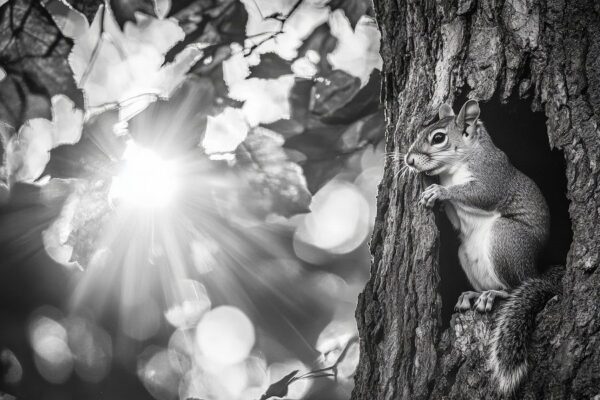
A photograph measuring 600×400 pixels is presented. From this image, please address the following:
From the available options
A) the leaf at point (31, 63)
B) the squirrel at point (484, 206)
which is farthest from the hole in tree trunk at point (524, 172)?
the leaf at point (31, 63)

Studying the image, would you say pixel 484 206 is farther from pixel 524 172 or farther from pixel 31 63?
pixel 31 63

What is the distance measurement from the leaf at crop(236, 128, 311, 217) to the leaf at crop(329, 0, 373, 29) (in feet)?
1.70

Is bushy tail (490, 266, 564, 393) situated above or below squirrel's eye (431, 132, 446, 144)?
below

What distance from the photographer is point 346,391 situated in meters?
2.36

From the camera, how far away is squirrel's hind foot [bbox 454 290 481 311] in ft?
3.61

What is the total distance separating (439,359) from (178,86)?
1221mm

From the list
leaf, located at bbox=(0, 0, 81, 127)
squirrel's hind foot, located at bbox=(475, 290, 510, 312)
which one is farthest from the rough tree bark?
leaf, located at bbox=(0, 0, 81, 127)

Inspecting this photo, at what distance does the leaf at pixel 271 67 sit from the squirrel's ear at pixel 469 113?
0.77 m

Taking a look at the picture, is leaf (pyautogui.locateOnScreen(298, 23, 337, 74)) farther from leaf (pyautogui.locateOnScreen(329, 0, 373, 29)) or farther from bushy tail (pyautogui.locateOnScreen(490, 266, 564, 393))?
bushy tail (pyautogui.locateOnScreen(490, 266, 564, 393))

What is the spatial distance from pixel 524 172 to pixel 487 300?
15.6 inches

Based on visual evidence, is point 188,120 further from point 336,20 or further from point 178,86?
point 336,20

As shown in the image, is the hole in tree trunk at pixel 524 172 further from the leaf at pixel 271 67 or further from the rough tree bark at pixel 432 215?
the leaf at pixel 271 67

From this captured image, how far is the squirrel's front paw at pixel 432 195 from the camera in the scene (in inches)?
46.6

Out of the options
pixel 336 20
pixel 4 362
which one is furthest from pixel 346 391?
pixel 336 20
